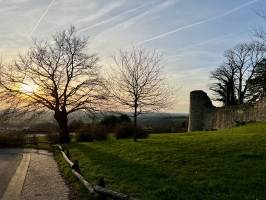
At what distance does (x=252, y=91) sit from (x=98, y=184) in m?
54.6

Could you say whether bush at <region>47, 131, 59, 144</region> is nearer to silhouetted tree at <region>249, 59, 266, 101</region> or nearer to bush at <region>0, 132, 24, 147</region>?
bush at <region>0, 132, 24, 147</region>

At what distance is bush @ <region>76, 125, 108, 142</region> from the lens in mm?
39281

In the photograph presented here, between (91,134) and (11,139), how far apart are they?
26.1 ft

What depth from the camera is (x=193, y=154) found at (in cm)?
1677

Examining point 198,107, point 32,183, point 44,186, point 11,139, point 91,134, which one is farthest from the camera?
point 198,107

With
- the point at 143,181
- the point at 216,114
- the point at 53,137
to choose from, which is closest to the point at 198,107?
the point at 216,114

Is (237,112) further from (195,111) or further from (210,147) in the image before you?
(210,147)

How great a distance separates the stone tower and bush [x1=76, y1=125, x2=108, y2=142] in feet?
45.8

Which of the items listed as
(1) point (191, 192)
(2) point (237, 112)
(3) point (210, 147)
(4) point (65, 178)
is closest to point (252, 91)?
(2) point (237, 112)

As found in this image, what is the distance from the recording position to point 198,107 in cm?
5175

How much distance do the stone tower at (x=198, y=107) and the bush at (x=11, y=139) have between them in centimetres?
1899

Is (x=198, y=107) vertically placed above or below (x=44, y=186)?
above

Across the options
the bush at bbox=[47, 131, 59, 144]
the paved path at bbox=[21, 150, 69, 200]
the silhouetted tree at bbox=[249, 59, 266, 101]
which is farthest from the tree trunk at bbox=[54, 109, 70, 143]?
the silhouetted tree at bbox=[249, 59, 266, 101]

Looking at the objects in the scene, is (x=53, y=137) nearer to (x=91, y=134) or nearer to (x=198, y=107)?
(x=91, y=134)
